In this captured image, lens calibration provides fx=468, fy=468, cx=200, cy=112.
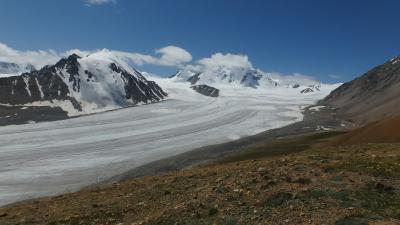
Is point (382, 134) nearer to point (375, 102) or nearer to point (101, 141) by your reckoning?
point (101, 141)

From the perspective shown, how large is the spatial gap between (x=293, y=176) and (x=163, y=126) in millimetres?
108054

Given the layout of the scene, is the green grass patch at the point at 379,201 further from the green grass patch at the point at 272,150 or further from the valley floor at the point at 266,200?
the green grass patch at the point at 272,150

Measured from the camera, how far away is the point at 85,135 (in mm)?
112562

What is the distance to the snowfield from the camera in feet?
222

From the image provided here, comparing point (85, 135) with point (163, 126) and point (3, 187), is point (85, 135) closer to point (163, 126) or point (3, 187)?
point (163, 126)

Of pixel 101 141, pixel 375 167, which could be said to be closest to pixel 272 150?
pixel 375 167

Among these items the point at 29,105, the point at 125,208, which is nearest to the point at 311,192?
the point at 125,208

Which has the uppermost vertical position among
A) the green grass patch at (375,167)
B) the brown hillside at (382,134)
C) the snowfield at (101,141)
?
the snowfield at (101,141)

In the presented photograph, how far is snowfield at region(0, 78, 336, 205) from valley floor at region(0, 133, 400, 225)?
3564 cm

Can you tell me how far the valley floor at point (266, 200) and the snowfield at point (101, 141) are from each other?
35635 mm

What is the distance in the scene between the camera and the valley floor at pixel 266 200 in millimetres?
15836

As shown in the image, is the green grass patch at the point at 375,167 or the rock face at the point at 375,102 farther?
the rock face at the point at 375,102

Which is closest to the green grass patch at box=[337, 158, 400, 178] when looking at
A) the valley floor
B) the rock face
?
the valley floor

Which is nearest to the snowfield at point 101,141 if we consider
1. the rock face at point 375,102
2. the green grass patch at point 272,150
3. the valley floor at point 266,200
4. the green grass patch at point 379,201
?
→ the green grass patch at point 272,150
